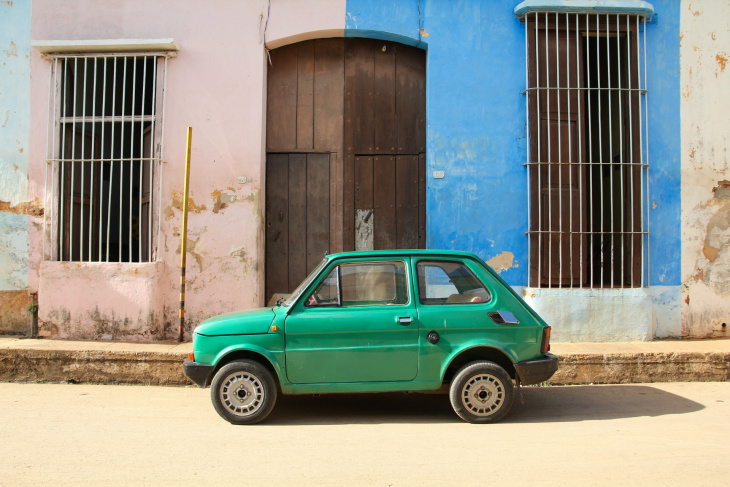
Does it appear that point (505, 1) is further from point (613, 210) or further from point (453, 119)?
point (613, 210)

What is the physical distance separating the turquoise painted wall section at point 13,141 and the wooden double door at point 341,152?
3.05m

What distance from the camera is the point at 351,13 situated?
7629 millimetres

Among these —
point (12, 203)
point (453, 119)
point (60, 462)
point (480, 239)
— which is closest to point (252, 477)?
point (60, 462)

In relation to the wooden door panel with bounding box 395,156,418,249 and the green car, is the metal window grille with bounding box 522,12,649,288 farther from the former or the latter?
the green car

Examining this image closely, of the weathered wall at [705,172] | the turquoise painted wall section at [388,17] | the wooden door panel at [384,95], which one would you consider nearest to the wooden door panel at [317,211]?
the wooden door panel at [384,95]

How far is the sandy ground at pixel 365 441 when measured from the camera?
11.6 ft

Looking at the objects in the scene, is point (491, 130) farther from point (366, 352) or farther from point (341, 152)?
point (366, 352)

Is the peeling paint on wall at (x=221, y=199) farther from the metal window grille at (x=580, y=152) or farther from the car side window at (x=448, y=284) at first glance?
the metal window grille at (x=580, y=152)

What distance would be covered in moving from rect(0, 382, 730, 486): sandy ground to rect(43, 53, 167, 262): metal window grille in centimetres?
247

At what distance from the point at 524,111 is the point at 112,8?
17.7 ft

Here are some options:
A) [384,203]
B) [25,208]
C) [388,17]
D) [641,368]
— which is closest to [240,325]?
Answer: [384,203]

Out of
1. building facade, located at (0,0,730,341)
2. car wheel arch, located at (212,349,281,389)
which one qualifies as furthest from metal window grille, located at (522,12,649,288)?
car wheel arch, located at (212,349,281,389)

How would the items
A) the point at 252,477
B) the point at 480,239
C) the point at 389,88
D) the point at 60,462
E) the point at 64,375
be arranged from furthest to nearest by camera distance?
the point at 389,88, the point at 480,239, the point at 64,375, the point at 60,462, the point at 252,477

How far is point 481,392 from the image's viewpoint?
187 inches
